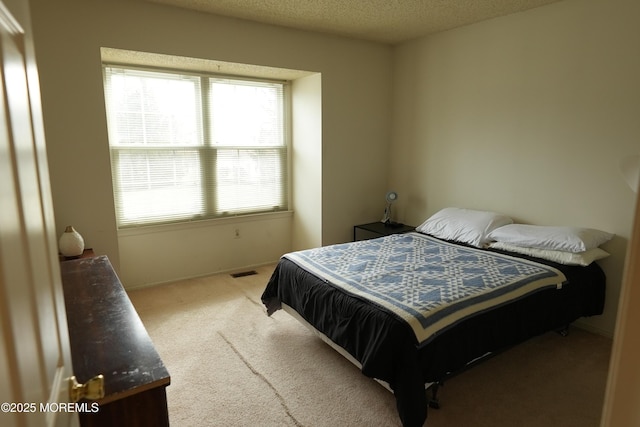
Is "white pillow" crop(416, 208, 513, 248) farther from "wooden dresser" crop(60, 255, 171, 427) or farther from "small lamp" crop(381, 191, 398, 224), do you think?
"wooden dresser" crop(60, 255, 171, 427)

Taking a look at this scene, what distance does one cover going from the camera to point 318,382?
2352 millimetres

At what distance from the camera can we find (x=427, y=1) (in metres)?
3.09

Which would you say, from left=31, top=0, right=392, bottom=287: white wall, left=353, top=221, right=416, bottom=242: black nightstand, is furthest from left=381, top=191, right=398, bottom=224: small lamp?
left=31, top=0, right=392, bottom=287: white wall

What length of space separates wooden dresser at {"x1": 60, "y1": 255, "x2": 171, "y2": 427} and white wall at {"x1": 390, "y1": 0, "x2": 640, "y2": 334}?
10.4 feet

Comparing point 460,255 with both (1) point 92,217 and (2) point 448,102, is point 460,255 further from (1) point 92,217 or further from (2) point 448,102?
(1) point 92,217

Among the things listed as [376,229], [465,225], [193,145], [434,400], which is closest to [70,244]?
[193,145]

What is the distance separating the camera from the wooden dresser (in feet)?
3.96

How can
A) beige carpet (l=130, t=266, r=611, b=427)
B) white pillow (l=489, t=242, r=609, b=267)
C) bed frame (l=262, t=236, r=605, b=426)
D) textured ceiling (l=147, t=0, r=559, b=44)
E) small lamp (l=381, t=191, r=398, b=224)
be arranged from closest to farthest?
bed frame (l=262, t=236, r=605, b=426)
beige carpet (l=130, t=266, r=611, b=427)
white pillow (l=489, t=242, r=609, b=267)
textured ceiling (l=147, t=0, r=559, b=44)
small lamp (l=381, t=191, r=398, b=224)

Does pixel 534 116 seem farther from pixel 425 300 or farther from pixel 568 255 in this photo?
pixel 425 300

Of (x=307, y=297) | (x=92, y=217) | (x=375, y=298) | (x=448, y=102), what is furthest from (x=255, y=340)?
(x=448, y=102)

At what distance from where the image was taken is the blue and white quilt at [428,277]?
209 cm

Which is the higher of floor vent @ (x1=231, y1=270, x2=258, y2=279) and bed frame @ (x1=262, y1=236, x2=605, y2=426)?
bed frame @ (x1=262, y1=236, x2=605, y2=426)

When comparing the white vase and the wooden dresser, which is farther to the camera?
the white vase

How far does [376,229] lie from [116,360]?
10.7ft
